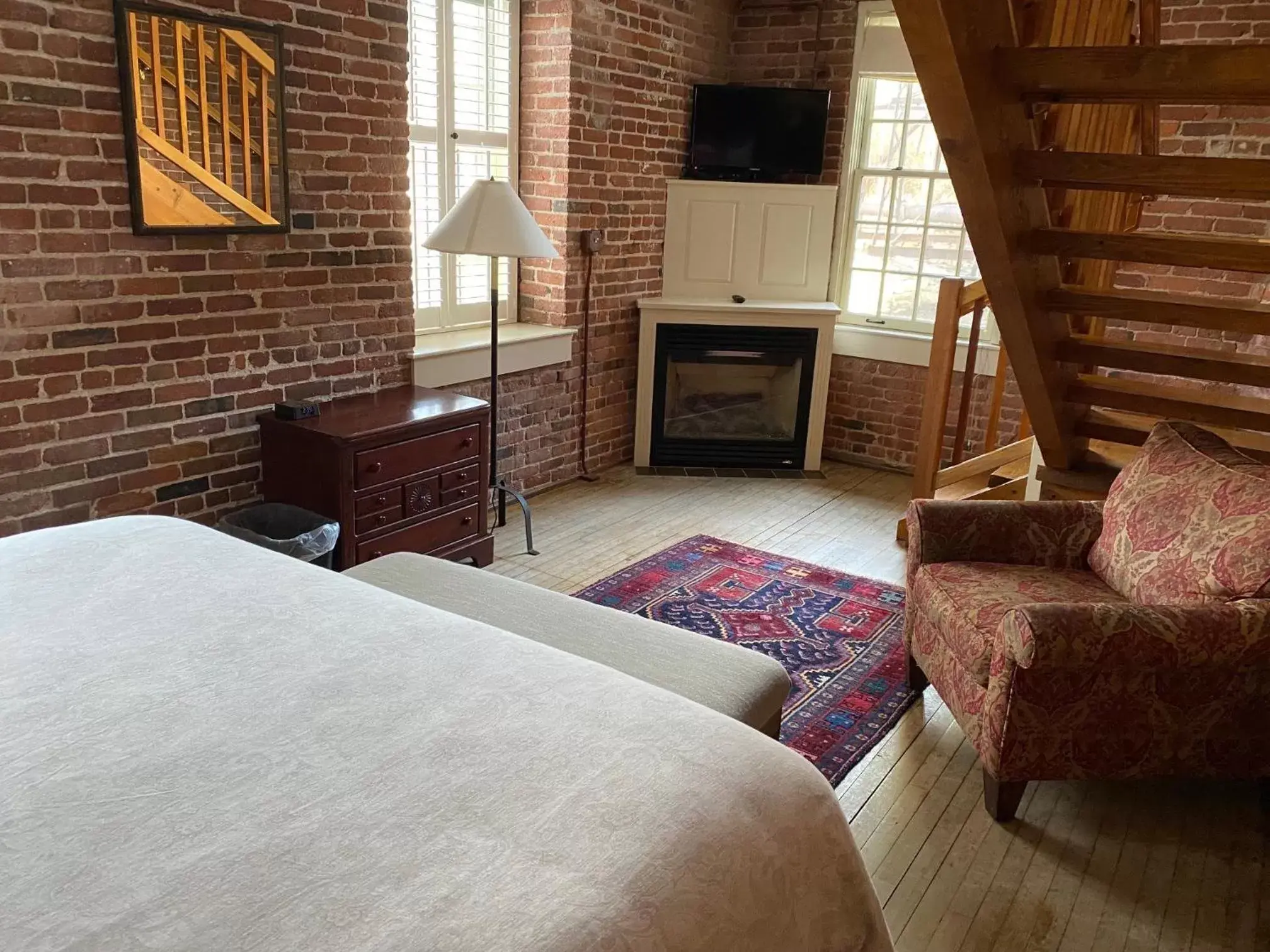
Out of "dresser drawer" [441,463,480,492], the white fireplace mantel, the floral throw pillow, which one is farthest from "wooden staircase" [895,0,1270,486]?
"dresser drawer" [441,463,480,492]

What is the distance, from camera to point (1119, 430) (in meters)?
3.57

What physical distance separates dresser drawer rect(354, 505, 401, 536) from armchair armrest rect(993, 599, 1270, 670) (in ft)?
7.04

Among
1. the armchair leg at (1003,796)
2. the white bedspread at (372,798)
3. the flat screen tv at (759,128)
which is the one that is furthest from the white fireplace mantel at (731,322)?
the white bedspread at (372,798)

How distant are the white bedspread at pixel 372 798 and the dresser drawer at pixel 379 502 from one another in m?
1.55

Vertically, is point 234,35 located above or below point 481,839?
above

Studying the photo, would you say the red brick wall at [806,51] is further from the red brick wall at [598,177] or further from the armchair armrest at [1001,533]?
the armchair armrest at [1001,533]

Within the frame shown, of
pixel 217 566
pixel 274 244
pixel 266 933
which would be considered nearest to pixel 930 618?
pixel 217 566

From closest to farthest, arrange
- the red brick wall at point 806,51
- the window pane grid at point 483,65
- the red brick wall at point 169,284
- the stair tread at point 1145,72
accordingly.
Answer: the stair tread at point 1145,72, the red brick wall at point 169,284, the window pane grid at point 483,65, the red brick wall at point 806,51

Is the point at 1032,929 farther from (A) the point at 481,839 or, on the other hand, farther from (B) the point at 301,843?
(B) the point at 301,843

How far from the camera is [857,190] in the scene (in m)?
5.36

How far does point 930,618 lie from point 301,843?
2.05m

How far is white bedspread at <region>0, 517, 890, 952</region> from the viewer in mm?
979

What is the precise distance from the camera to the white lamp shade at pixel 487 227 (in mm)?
3445

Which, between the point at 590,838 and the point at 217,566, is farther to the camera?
the point at 217,566
